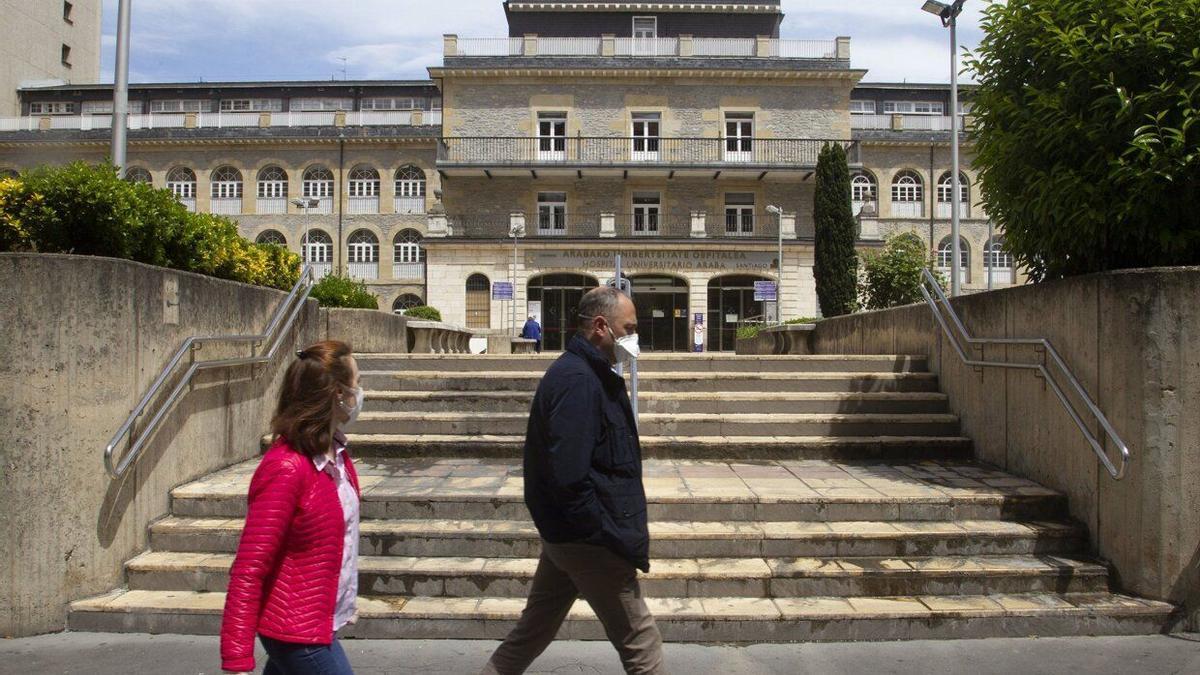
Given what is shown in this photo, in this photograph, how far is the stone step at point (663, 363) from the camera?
9.30m

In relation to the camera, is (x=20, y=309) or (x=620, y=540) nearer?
(x=620, y=540)

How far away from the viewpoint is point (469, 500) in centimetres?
578

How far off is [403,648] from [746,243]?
32.8 m

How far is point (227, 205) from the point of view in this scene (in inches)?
1996

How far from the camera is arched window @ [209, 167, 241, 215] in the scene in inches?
1999

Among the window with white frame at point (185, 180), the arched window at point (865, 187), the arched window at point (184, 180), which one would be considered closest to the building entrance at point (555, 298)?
the arched window at point (865, 187)

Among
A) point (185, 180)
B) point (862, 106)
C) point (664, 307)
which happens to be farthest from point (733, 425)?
point (185, 180)

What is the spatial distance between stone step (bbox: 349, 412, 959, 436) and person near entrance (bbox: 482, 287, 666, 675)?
14.9 ft

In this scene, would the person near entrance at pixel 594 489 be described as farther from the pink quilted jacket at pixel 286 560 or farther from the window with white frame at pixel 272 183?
the window with white frame at pixel 272 183

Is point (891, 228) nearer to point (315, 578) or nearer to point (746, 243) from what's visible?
point (746, 243)

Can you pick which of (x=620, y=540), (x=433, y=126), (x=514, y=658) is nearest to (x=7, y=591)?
(x=514, y=658)

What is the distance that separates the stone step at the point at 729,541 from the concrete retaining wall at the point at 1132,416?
1.49ft

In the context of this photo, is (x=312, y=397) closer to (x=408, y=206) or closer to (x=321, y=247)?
(x=408, y=206)

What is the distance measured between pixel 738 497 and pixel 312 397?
378cm
